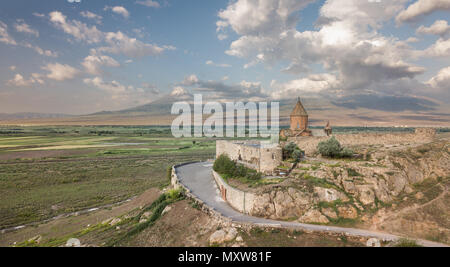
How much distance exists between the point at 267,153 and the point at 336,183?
5.98m

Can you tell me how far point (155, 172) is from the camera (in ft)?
132

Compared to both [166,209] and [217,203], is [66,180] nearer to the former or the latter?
[166,209]

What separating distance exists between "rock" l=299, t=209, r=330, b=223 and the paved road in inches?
18.8

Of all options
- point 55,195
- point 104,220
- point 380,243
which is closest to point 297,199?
point 380,243

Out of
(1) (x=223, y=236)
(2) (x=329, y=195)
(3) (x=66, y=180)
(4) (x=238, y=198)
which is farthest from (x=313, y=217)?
(3) (x=66, y=180)

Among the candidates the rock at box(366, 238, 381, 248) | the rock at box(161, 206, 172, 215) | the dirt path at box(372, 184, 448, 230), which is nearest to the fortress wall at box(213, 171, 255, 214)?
the rock at box(161, 206, 172, 215)

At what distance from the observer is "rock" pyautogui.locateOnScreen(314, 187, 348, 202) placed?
49.4ft

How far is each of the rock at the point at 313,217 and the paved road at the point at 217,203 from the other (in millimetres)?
477

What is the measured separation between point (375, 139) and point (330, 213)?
12792mm

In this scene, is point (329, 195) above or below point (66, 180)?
above

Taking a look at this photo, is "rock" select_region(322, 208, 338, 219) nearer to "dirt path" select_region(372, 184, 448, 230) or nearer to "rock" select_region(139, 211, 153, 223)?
"dirt path" select_region(372, 184, 448, 230)

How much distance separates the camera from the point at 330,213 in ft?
47.0

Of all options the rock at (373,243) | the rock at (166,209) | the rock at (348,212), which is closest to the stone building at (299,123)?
the rock at (348,212)
